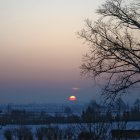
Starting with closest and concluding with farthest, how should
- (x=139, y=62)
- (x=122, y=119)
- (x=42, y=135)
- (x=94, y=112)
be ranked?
(x=122, y=119) < (x=94, y=112) < (x=139, y=62) < (x=42, y=135)

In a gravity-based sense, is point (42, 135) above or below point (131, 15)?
below

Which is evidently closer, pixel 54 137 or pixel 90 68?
pixel 90 68

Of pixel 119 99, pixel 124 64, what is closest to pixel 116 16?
pixel 124 64

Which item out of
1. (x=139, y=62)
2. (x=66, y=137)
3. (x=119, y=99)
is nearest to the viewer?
(x=119, y=99)

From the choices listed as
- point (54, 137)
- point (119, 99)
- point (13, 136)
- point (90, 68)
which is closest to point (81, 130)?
point (119, 99)

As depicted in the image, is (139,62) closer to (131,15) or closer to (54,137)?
(131,15)

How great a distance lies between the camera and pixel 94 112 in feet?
72.0

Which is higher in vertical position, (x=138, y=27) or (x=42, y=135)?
(x=138, y=27)

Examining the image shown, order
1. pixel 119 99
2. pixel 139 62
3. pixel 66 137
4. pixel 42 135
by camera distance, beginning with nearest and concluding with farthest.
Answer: pixel 119 99 < pixel 139 62 < pixel 66 137 < pixel 42 135

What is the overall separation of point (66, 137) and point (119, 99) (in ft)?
21.9

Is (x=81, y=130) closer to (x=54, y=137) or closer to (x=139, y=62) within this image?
(x=139, y=62)

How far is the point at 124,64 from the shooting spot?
26703 mm

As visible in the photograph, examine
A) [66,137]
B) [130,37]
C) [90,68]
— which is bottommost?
[66,137]

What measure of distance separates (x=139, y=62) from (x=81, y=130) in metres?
7.62
